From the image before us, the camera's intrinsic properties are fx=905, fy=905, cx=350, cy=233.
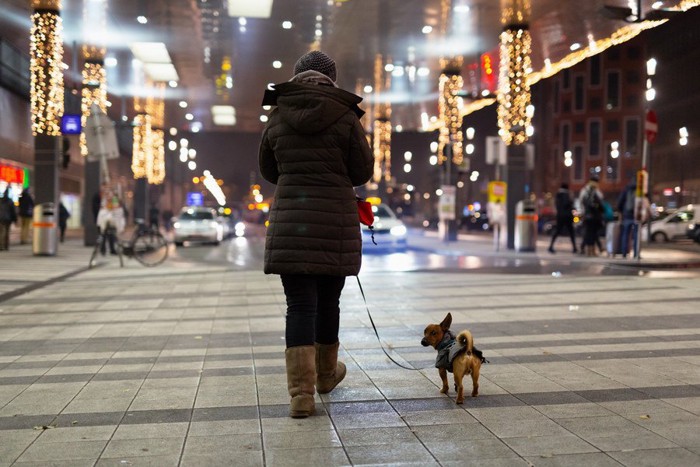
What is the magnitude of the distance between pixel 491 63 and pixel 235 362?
24.8 m

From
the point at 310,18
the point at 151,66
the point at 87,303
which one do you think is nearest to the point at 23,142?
the point at 151,66

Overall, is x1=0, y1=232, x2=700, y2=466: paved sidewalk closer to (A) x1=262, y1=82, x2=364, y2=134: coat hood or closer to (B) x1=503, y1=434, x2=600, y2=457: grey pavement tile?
(B) x1=503, y1=434, x2=600, y2=457: grey pavement tile

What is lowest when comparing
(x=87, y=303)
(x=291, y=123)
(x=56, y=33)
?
(x=87, y=303)

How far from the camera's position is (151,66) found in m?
31.1

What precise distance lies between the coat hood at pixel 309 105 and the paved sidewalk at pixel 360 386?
1659mm

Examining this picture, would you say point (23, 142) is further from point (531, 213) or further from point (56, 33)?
point (531, 213)

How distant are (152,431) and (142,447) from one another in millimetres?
345

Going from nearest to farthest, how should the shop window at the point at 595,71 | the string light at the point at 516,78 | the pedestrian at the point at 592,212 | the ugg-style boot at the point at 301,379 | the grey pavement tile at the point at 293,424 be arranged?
the grey pavement tile at the point at 293,424
the ugg-style boot at the point at 301,379
the pedestrian at the point at 592,212
the string light at the point at 516,78
the shop window at the point at 595,71

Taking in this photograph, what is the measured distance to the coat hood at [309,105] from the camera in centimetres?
514

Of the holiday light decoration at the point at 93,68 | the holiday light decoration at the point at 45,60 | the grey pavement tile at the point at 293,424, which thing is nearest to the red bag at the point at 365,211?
the grey pavement tile at the point at 293,424

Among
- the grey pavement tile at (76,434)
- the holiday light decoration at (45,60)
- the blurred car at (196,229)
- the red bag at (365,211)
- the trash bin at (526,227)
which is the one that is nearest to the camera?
the grey pavement tile at (76,434)

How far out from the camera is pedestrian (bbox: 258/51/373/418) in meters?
5.12

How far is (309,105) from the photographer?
516cm

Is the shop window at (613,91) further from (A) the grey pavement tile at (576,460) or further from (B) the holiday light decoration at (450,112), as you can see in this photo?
(A) the grey pavement tile at (576,460)
